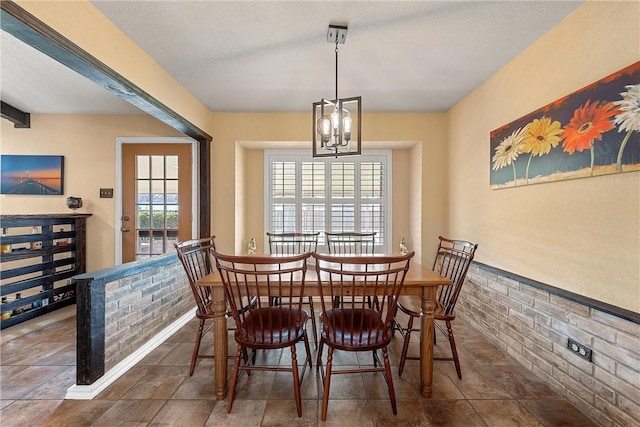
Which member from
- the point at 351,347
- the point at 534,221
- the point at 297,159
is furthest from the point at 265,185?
the point at 534,221

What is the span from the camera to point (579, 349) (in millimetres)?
1773

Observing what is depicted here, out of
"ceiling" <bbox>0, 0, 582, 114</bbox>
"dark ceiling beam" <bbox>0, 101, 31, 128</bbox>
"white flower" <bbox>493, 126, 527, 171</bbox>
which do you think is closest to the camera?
"ceiling" <bbox>0, 0, 582, 114</bbox>

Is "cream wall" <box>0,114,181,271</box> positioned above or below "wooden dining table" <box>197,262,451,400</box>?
above

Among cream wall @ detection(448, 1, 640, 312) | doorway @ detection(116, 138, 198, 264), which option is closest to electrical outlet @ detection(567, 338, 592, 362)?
cream wall @ detection(448, 1, 640, 312)

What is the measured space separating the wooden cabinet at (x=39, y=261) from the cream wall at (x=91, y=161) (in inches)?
7.0

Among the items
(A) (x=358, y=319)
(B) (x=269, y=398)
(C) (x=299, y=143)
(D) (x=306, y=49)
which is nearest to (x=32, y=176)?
(C) (x=299, y=143)

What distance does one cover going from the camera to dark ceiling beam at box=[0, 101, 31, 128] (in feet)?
11.6

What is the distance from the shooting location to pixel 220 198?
3740mm

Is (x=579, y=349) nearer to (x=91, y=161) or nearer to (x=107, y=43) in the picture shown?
(x=107, y=43)

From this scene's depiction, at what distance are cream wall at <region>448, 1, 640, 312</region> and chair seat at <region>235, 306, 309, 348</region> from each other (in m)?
1.84

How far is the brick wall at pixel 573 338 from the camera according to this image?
1.52 meters

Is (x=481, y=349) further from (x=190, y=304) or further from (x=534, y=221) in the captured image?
(x=190, y=304)

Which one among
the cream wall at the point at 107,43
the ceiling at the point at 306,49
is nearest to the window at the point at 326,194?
the ceiling at the point at 306,49

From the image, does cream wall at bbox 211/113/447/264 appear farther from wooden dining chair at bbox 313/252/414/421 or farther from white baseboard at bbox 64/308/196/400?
wooden dining chair at bbox 313/252/414/421
